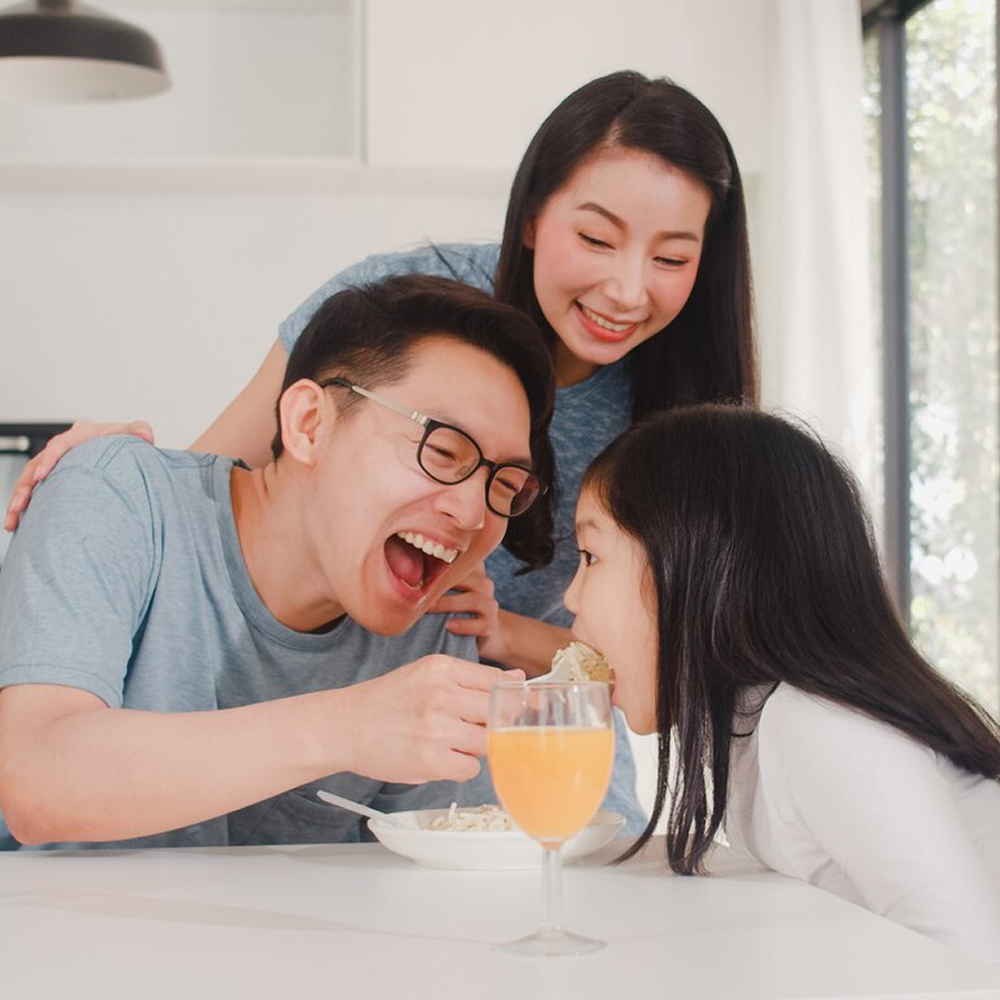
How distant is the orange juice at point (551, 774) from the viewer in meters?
0.94

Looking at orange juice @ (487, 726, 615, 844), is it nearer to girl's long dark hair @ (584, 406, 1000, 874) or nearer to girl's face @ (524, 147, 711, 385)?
girl's long dark hair @ (584, 406, 1000, 874)

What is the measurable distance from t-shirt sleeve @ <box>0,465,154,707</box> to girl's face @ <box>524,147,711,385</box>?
666 millimetres

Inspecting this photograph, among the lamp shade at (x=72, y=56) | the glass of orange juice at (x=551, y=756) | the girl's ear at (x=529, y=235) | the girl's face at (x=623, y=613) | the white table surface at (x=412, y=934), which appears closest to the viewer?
the white table surface at (x=412, y=934)

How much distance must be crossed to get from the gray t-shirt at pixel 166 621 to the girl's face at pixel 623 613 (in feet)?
0.80

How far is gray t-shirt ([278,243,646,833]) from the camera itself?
6.67 feet

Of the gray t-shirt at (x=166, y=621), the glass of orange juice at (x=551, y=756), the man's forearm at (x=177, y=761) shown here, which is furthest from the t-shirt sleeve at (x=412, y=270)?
the glass of orange juice at (x=551, y=756)

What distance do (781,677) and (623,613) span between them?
219 mm

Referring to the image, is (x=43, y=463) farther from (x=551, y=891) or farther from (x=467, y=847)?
(x=551, y=891)

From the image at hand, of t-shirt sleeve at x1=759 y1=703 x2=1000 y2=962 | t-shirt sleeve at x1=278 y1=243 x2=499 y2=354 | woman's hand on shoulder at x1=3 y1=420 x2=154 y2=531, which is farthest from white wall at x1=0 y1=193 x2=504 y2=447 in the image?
t-shirt sleeve at x1=759 y1=703 x2=1000 y2=962

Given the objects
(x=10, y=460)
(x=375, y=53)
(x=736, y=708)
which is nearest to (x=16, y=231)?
(x=10, y=460)

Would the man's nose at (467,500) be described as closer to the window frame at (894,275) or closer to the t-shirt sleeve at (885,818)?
the t-shirt sleeve at (885,818)

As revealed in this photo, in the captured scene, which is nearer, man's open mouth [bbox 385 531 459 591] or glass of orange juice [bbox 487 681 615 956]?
glass of orange juice [bbox 487 681 615 956]

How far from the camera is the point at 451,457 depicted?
149cm

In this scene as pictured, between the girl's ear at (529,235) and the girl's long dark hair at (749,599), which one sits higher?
the girl's ear at (529,235)
